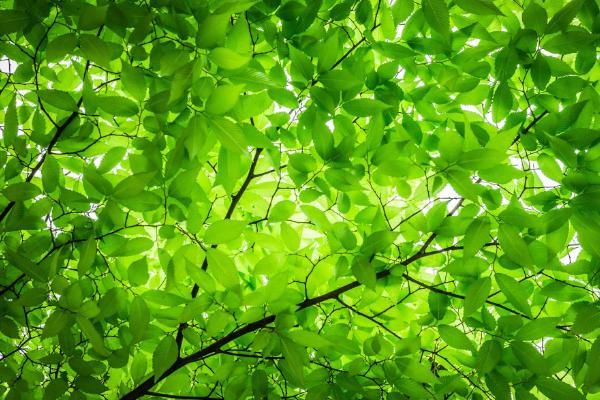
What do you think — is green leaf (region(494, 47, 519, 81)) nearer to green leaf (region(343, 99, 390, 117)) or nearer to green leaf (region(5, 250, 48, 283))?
green leaf (region(343, 99, 390, 117))

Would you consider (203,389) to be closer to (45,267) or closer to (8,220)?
(45,267)

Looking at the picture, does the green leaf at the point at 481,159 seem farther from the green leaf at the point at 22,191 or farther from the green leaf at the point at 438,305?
the green leaf at the point at 22,191

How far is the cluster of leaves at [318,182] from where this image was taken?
→ 3.23ft

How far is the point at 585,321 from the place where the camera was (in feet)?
3.39

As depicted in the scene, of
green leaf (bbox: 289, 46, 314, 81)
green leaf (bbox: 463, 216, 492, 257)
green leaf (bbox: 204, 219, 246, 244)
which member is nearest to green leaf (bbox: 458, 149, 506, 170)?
green leaf (bbox: 463, 216, 492, 257)

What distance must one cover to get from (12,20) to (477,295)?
1274 millimetres

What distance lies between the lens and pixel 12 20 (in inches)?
38.4

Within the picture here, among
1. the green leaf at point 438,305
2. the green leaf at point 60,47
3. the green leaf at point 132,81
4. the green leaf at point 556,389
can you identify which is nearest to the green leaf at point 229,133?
the green leaf at point 132,81

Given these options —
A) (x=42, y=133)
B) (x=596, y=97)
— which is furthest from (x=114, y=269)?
(x=596, y=97)

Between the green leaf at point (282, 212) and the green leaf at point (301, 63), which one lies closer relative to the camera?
the green leaf at point (301, 63)

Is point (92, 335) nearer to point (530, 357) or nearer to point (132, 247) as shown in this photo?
point (132, 247)

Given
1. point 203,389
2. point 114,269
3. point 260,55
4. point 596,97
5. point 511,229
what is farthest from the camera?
point 203,389

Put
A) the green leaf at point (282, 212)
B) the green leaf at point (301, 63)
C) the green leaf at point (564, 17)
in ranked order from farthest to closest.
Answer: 1. the green leaf at point (282, 212)
2. the green leaf at point (301, 63)
3. the green leaf at point (564, 17)

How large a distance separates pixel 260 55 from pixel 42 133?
0.65 meters
